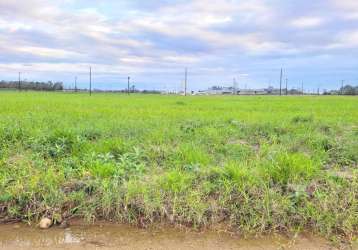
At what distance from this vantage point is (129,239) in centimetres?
350

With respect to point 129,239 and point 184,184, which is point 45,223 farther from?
point 184,184

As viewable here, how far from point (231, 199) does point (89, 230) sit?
60.8 inches

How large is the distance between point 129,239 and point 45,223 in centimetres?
93

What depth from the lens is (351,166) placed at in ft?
16.3

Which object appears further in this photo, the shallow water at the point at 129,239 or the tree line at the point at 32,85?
the tree line at the point at 32,85

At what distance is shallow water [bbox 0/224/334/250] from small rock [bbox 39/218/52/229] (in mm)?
55

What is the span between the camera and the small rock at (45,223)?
3.69 meters

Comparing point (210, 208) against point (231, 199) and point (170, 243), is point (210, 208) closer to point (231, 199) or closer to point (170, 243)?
point (231, 199)

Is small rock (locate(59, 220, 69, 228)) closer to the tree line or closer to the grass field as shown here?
the grass field

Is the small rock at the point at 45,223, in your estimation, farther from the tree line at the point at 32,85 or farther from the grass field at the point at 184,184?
the tree line at the point at 32,85

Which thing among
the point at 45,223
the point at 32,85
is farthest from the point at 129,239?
the point at 32,85

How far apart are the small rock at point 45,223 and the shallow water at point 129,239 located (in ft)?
0.18

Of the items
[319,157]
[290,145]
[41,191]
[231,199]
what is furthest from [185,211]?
[290,145]

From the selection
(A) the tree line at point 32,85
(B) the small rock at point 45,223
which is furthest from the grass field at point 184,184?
(A) the tree line at point 32,85
